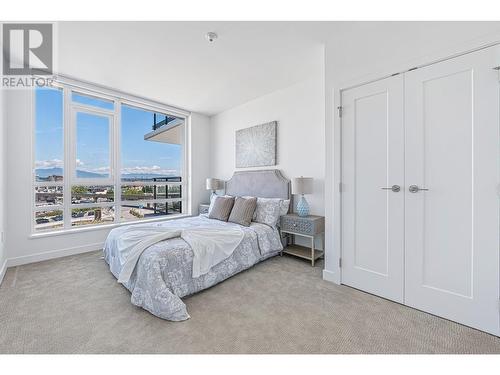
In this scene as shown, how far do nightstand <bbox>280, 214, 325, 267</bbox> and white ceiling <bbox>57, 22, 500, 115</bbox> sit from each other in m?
1.81

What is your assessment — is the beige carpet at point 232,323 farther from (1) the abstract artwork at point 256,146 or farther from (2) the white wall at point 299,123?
(1) the abstract artwork at point 256,146

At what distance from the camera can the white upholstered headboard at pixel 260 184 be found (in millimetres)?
3645

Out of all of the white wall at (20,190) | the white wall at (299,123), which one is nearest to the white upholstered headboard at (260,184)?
the white wall at (299,123)

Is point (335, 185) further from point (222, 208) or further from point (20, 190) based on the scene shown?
point (20, 190)

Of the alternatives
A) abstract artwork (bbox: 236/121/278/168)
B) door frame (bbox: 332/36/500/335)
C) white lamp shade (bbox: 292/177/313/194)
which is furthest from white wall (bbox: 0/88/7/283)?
door frame (bbox: 332/36/500/335)

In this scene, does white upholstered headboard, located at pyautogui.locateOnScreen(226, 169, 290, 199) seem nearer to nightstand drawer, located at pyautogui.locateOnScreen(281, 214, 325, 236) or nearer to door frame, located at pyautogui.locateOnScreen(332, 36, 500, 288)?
nightstand drawer, located at pyautogui.locateOnScreen(281, 214, 325, 236)

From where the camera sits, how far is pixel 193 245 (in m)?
2.20

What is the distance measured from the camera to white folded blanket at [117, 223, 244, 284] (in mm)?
2057

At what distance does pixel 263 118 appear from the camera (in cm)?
405

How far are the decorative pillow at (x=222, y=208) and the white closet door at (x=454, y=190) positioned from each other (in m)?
2.32

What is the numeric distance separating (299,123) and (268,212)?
4.96ft
